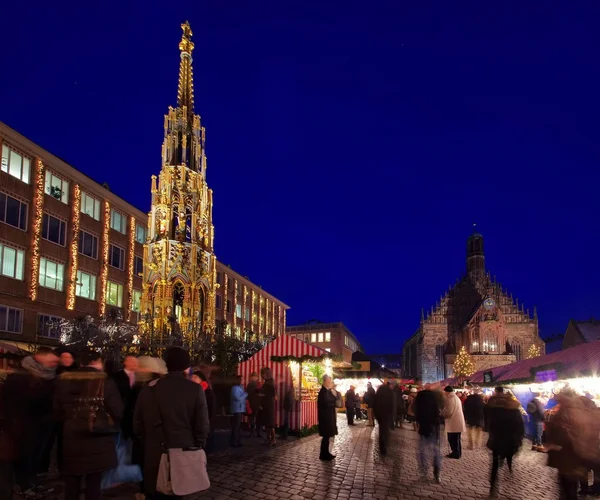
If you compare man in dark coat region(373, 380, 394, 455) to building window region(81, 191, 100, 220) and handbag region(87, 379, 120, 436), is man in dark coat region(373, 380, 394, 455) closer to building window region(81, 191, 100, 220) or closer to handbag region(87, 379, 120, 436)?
handbag region(87, 379, 120, 436)

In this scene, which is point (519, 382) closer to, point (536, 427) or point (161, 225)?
point (536, 427)

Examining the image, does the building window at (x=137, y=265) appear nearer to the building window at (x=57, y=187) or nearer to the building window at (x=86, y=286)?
the building window at (x=86, y=286)

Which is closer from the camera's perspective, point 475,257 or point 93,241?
point 93,241

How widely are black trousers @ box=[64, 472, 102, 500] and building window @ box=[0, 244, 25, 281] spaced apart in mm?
25972

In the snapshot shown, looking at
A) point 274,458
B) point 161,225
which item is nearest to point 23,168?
point 161,225

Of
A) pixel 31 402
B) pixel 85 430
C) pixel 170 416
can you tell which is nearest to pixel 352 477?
pixel 31 402

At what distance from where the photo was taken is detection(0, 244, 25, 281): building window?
28.0 metres

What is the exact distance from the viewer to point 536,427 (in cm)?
1767

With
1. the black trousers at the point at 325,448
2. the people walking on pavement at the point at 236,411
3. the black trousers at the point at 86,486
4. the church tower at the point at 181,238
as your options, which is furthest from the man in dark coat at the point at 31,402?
the church tower at the point at 181,238

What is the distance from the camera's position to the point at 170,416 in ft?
16.1

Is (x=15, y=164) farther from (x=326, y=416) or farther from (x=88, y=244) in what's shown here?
(x=326, y=416)

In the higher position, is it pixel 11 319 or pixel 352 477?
pixel 11 319

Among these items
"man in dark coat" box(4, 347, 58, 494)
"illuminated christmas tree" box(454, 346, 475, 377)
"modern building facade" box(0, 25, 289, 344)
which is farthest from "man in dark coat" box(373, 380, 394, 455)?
"illuminated christmas tree" box(454, 346, 475, 377)

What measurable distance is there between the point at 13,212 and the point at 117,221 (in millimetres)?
10368
